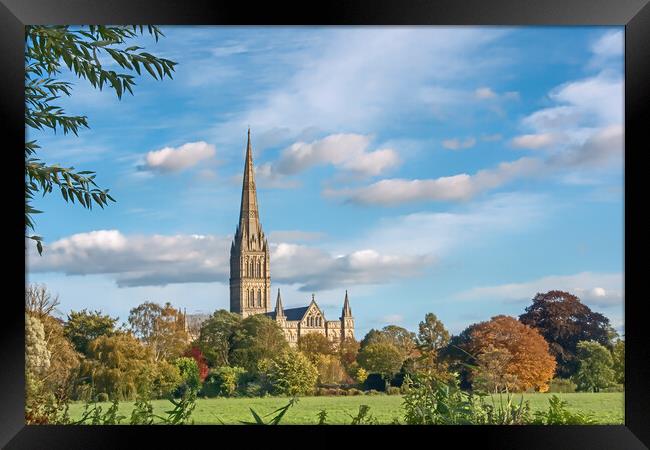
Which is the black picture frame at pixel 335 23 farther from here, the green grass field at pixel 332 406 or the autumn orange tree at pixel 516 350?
the autumn orange tree at pixel 516 350

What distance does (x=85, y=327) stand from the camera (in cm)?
668

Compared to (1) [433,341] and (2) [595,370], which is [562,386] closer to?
(2) [595,370]

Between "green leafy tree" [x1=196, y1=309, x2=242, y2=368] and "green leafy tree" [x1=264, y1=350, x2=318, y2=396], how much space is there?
5.06ft

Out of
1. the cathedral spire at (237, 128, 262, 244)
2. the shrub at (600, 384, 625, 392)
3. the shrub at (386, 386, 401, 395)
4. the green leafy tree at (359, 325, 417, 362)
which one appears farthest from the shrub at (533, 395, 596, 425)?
the cathedral spire at (237, 128, 262, 244)

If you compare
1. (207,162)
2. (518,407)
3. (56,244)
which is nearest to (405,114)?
(207,162)

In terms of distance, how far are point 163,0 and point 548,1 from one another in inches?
58.8

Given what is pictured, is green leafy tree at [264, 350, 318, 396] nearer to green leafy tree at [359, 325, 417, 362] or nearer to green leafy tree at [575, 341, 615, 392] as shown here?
green leafy tree at [359, 325, 417, 362]

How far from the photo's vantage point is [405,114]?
1341 cm

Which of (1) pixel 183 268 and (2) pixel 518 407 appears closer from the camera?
(2) pixel 518 407

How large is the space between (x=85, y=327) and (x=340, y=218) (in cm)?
698

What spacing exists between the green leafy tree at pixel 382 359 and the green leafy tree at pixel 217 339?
6.64 ft

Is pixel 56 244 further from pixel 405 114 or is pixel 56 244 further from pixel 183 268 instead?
pixel 405 114

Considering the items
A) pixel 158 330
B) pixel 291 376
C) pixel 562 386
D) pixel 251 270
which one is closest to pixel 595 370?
pixel 562 386

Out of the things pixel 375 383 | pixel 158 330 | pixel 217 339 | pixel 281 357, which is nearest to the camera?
pixel 375 383
